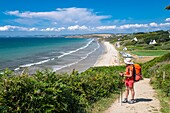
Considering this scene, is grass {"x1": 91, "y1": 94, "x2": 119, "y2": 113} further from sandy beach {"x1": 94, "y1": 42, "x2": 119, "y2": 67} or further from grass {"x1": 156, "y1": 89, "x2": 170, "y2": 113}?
sandy beach {"x1": 94, "y1": 42, "x2": 119, "y2": 67}

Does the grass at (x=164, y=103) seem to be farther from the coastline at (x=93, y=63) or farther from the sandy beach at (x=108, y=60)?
the sandy beach at (x=108, y=60)

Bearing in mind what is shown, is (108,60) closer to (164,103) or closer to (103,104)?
(164,103)

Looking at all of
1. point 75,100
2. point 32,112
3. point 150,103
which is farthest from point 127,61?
point 32,112

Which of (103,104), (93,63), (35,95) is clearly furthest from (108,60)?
(35,95)

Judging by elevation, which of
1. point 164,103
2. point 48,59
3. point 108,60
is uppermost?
point 164,103

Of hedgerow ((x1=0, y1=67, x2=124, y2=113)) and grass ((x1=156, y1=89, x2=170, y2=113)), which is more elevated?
hedgerow ((x1=0, y1=67, x2=124, y2=113))

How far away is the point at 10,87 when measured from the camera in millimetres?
4949

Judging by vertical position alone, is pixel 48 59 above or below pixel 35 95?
below

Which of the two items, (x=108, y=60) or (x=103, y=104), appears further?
(x=108, y=60)

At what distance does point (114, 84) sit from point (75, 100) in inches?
209

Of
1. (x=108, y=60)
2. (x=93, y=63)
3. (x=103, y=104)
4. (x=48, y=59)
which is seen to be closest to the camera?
(x=103, y=104)

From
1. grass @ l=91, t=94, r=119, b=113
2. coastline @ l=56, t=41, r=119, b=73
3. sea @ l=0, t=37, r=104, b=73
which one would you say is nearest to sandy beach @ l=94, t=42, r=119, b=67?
coastline @ l=56, t=41, r=119, b=73

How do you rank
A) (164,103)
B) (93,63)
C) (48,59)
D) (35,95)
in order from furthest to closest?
1. (48,59)
2. (93,63)
3. (164,103)
4. (35,95)

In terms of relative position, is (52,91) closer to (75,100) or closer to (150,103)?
(75,100)
